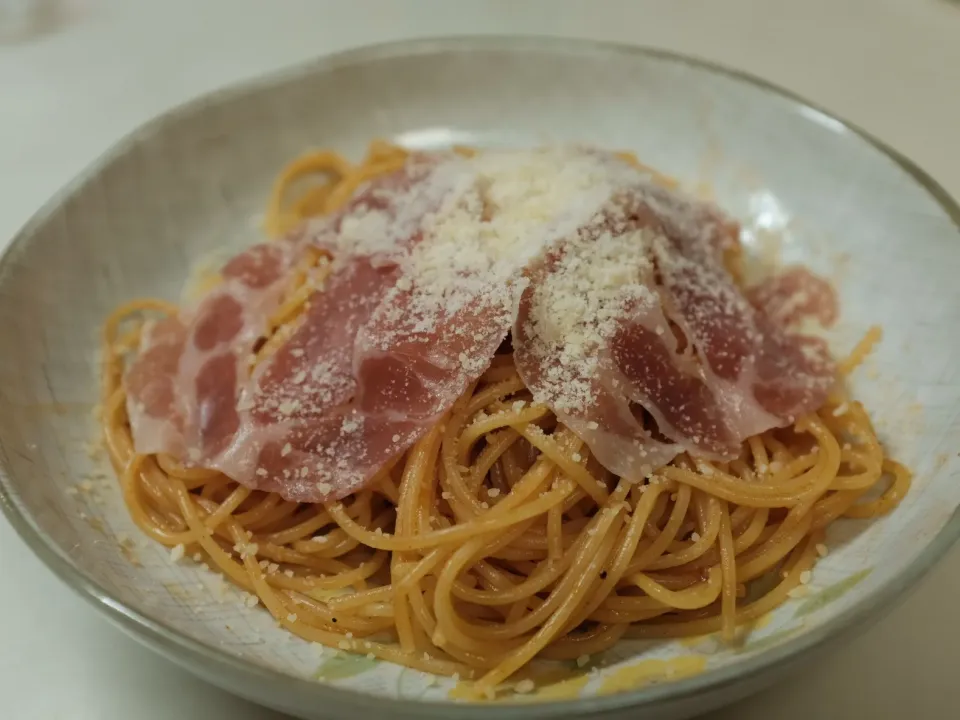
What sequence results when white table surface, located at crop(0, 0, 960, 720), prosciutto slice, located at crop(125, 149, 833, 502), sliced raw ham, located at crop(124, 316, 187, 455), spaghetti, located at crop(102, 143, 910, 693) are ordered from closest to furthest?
spaghetti, located at crop(102, 143, 910, 693) < prosciutto slice, located at crop(125, 149, 833, 502) < sliced raw ham, located at crop(124, 316, 187, 455) < white table surface, located at crop(0, 0, 960, 720)

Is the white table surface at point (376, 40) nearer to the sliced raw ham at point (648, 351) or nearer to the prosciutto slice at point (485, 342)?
the prosciutto slice at point (485, 342)

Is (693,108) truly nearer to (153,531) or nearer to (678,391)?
(678,391)

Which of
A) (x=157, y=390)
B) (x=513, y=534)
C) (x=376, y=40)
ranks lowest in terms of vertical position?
(x=513, y=534)

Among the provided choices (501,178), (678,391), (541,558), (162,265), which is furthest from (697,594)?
(162,265)

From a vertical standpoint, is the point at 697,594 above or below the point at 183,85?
below

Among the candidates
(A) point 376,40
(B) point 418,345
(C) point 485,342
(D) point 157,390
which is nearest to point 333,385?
(B) point 418,345

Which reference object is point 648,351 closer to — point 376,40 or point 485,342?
point 485,342

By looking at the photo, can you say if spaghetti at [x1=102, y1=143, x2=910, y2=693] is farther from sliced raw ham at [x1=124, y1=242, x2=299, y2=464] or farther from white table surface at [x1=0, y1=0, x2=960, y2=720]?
white table surface at [x1=0, y1=0, x2=960, y2=720]

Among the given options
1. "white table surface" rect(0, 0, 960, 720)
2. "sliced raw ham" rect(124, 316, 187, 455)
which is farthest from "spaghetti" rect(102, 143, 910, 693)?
"white table surface" rect(0, 0, 960, 720)

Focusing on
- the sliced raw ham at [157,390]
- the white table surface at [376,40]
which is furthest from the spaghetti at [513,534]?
the white table surface at [376,40]
